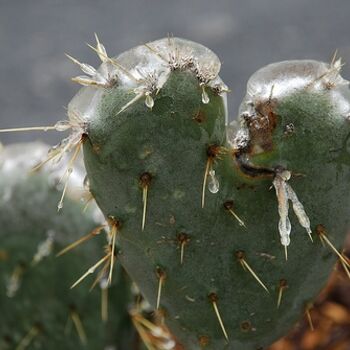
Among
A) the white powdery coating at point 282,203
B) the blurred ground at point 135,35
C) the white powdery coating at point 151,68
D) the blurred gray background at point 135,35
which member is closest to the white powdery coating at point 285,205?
the white powdery coating at point 282,203

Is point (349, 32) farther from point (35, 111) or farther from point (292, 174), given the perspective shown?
point (292, 174)

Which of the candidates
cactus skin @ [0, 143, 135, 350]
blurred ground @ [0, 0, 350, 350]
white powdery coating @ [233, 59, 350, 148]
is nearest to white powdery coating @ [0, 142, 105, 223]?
cactus skin @ [0, 143, 135, 350]

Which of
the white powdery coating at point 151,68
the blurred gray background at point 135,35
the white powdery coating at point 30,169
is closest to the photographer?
the white powdery coating at point 151,68

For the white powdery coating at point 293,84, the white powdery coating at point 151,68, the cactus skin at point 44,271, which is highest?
the white powdery coating at point 151,68

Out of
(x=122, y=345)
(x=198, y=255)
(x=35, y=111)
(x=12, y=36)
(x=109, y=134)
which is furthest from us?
(x=12, y=36)

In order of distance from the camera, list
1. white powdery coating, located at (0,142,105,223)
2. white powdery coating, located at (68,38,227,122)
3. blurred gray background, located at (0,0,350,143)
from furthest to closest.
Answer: blurred gray background, located at (0,0,350,143) → white powdery coating, located at (0,142,105,223) → white powdery coating, located at (68,38,227,122)

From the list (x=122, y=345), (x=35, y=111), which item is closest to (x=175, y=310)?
(x=122, y=345)

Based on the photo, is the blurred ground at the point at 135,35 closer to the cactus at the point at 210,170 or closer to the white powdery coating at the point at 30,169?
the white powdery coating at the point at 30,169

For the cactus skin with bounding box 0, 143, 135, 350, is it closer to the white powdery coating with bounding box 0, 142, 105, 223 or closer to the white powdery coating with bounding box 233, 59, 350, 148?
the white powdery coating with bounding box 0, 142, 105, 223
